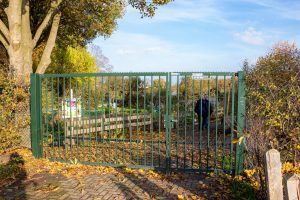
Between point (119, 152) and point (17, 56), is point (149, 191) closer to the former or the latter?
point (119, 152)

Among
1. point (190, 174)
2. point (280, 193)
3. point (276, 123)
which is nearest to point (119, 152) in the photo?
point (190, 174)

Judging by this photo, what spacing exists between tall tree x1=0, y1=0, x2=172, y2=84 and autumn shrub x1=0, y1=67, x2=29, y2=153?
1.08ft

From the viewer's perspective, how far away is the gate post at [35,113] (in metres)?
7.73

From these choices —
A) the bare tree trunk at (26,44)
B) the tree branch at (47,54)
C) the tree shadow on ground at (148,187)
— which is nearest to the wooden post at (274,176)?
the tree shadow on ground at (148,187)

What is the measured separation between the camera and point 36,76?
771 cm

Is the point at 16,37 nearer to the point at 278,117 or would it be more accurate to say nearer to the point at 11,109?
the point at 11,109

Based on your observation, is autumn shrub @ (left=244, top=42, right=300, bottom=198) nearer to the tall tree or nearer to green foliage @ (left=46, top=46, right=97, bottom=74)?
the tall tree

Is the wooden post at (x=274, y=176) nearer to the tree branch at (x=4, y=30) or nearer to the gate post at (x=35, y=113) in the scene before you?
the gate post at (x=35, y=113)

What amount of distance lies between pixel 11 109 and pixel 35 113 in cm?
82

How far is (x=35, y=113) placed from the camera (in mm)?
7828

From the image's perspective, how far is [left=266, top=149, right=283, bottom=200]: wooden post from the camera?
3380mm

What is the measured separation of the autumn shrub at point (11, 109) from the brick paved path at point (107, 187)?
2.08 metres

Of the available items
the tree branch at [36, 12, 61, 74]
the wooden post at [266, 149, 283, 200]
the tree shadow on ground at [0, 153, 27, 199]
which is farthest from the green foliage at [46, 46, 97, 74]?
the wooden post at [266, 149, 283, 200]

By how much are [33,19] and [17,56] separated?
17.3 ft
